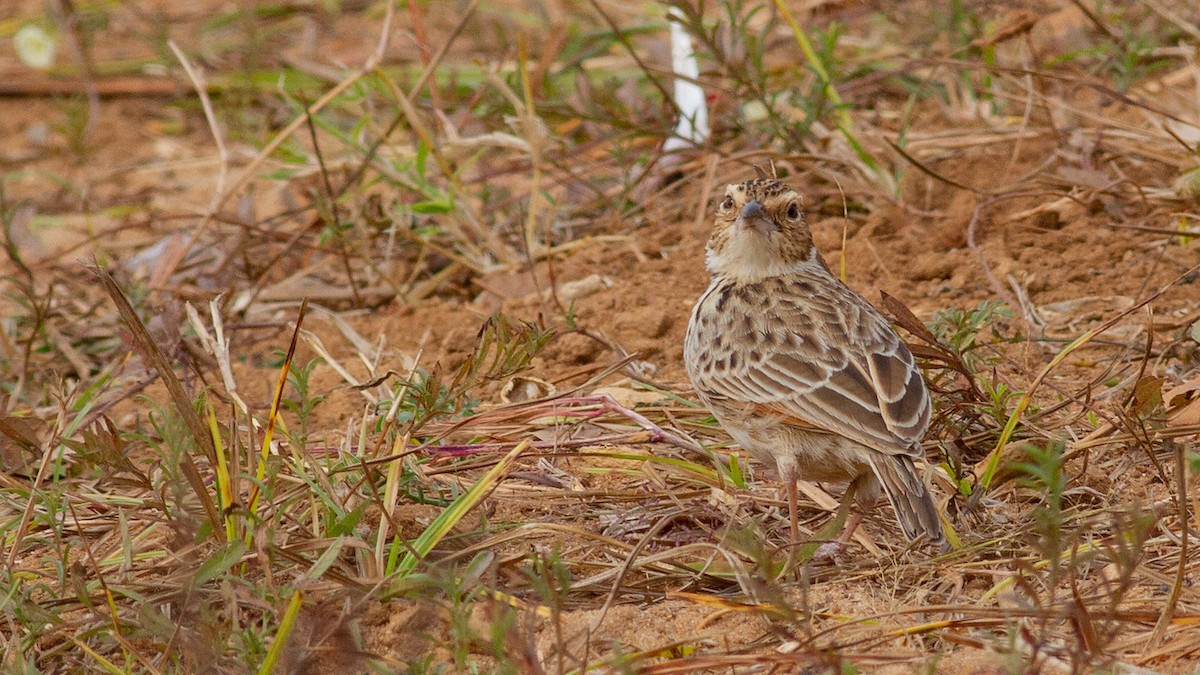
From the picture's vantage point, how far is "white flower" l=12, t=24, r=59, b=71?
10.3 metres

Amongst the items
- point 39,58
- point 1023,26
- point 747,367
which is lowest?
point 39,58

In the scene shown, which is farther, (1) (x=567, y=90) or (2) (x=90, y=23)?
(2) (x=90, y=23)

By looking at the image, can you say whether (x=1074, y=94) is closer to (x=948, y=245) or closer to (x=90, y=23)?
(x=948, y=245)

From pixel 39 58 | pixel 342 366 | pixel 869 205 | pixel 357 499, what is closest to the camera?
pixel 357 499

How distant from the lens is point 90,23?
440 inches

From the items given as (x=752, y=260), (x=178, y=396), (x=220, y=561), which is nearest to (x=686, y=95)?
(x=752, y=260)

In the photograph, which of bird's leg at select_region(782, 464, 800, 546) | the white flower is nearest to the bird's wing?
bird's leg at select_region(782, 464, 800, 546)

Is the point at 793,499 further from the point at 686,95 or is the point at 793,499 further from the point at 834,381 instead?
the point at 686,95

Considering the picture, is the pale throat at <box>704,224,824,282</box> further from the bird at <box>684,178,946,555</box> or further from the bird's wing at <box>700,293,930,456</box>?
the bird's wing at <box>700,293,930,456</box>

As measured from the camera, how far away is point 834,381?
14.1 ft

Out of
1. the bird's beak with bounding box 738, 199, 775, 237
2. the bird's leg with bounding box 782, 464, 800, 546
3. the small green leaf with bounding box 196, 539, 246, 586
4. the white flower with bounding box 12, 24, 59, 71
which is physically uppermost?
the bird's beak with bounding box 738, 199, 775, 237

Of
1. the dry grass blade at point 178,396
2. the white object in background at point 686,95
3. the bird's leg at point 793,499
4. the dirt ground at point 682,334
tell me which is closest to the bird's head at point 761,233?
the dirt ground at point 682,334

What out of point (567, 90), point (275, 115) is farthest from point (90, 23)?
point (567, 90)

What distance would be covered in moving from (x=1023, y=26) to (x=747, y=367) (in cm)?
279
